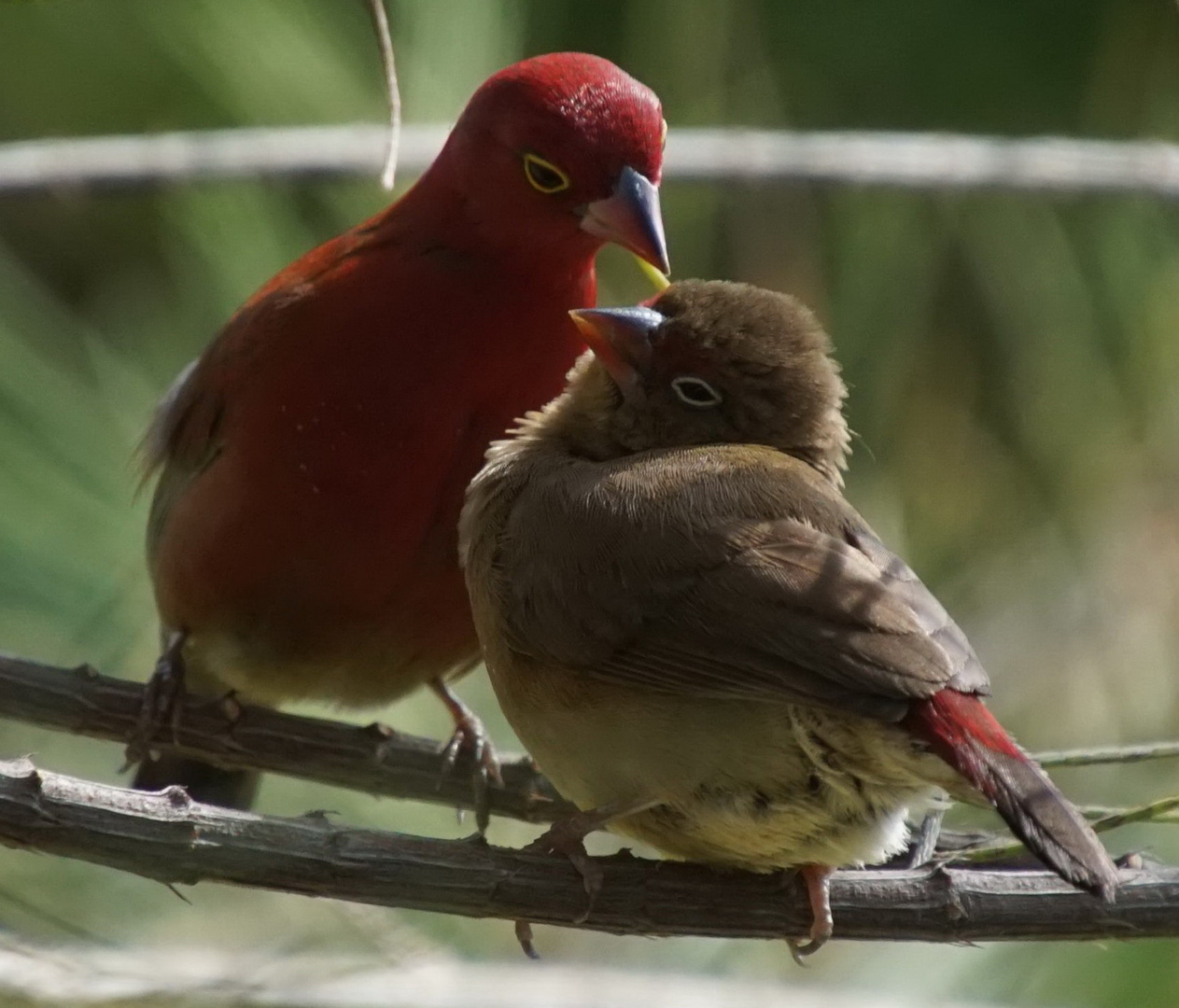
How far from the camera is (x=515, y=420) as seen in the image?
350 cm

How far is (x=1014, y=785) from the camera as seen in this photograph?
2381 millimetres

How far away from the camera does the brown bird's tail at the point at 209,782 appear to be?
4402 mm

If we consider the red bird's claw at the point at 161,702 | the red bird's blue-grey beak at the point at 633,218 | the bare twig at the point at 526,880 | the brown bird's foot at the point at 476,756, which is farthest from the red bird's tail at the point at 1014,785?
the red bird's claw at the point at 161,702

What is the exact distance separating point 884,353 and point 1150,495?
63 cm

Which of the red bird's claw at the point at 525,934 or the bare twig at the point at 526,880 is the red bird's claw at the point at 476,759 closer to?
the red bird's claw at the point at 525,934

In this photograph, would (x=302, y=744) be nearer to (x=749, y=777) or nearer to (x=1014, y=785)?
(x=749, y=777)

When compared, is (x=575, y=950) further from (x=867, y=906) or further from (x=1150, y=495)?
(x=1150, y=495)

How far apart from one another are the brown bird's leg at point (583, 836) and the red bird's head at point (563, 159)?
1.02 meters

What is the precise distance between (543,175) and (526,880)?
4.57 feet

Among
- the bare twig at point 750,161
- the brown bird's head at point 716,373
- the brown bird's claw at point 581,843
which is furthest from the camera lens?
the bare twig at point 750,161

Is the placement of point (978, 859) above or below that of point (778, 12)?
below

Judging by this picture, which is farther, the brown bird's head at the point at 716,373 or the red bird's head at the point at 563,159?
the red bird's head at the point at 563,159

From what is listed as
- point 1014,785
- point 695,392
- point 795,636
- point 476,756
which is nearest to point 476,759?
point 476,756

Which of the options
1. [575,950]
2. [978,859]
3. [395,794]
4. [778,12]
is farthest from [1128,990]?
[778,12]
